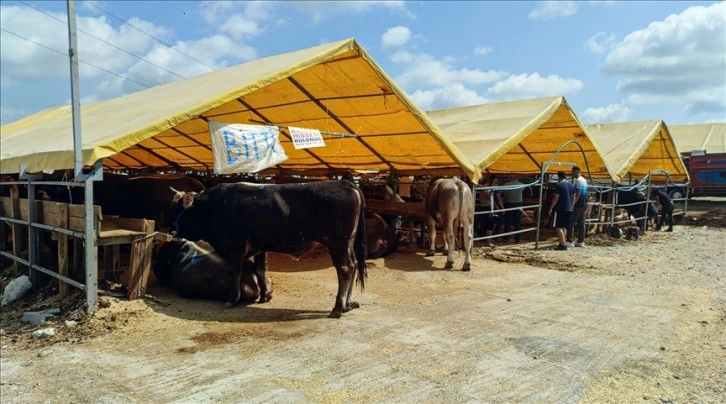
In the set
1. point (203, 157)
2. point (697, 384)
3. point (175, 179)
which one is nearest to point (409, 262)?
point (175, 179)

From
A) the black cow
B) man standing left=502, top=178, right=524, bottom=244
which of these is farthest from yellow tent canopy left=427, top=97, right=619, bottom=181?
the black cow

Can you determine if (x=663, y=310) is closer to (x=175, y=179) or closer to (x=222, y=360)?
(x=222, y=360)

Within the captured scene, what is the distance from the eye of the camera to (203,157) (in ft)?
50.0

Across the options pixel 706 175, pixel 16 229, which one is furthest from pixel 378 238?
pixel 706 175

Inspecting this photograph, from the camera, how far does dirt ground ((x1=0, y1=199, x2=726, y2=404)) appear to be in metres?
4.20

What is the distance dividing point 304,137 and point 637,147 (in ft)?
40.1

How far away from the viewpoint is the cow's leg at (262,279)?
7.13m

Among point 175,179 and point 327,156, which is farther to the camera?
point 327,156

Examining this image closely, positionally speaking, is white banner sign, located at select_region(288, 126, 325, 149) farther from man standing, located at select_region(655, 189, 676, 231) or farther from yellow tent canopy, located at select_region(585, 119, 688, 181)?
man standing, located at select_region(655, 189, 676, 231)

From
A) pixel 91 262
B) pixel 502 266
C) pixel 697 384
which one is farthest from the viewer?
pixel 502 266

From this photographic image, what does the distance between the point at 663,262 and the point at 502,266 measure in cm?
370

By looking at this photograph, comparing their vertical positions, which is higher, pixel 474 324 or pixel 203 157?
pixel 203 157

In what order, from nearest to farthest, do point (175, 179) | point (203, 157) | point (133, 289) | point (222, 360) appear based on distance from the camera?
point (222, 360)
point (133, 289)
point (175, 179)
point (203, 157)

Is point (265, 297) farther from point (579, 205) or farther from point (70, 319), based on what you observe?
point (579, 205)
